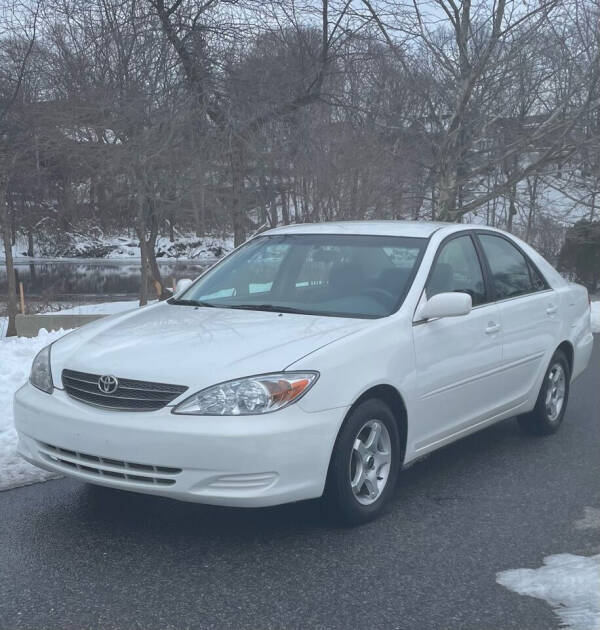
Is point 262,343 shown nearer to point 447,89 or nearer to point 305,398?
point 305,398

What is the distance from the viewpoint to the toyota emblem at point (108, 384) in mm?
3977

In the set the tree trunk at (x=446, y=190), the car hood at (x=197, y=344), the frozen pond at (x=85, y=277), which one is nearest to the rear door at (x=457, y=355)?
the car hood at (x=197, y=344)

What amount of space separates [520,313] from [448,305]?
4.25ft

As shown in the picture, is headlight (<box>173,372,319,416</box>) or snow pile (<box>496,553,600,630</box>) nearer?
snow pile (<box>496,553,600,630</box>)

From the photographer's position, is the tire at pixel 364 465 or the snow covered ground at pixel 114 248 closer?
the tire at pixel 364 465

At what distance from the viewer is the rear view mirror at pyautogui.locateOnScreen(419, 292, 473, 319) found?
4.67 metres

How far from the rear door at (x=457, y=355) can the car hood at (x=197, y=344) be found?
532 mm

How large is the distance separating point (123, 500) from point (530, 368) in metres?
2.94

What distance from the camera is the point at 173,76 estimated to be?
13383 mm

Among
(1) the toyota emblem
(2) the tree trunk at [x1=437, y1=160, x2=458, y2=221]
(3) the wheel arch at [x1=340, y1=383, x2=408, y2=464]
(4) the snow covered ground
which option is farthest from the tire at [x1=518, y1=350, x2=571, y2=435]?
(4) the snow covered ground

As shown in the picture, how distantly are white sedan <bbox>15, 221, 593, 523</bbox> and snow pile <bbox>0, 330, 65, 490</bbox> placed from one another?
83 centimetres

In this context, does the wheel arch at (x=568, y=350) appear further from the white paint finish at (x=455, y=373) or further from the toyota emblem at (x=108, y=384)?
the toyota emblem at (x=108, y=384)

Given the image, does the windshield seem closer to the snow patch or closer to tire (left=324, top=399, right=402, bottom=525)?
tire (left=324, top=399, right=402, bottom=525)

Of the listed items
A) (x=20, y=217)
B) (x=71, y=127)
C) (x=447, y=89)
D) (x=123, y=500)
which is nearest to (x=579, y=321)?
(x=123, y=500)
